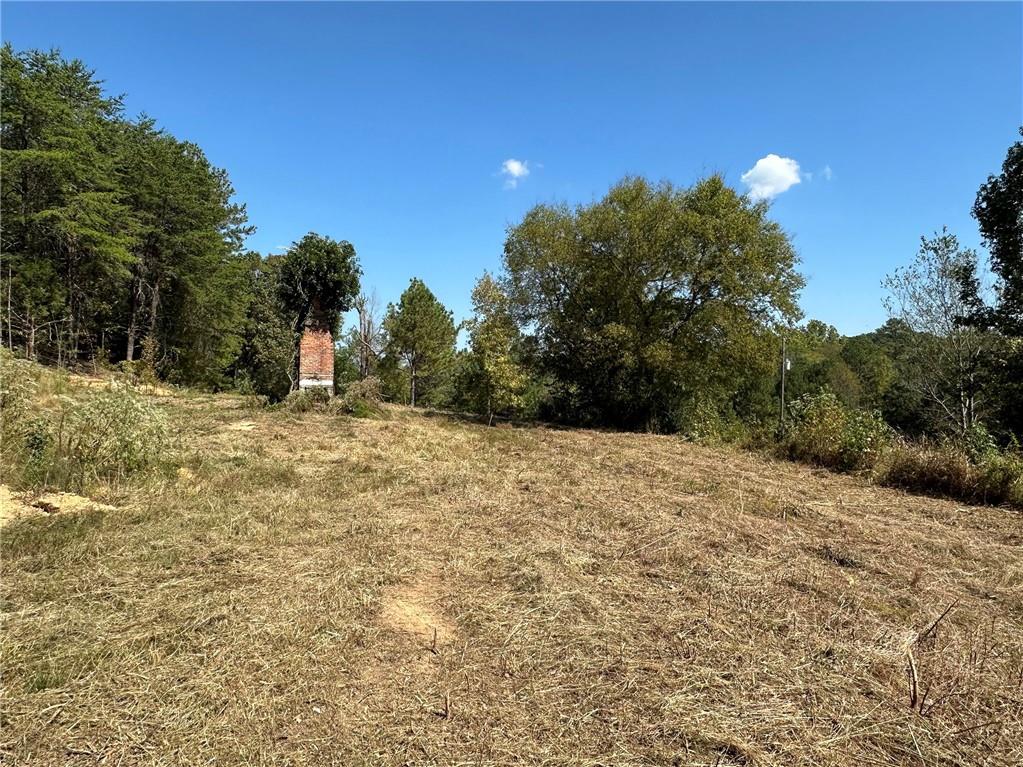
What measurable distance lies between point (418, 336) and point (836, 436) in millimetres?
20959

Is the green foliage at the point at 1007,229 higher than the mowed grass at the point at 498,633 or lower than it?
higher

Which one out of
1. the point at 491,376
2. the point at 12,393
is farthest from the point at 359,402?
the point at 12,393

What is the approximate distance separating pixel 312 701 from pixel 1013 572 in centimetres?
495

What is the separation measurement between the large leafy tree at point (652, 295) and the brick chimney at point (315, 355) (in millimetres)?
8734

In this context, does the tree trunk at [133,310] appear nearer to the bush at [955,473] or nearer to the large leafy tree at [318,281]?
the large leafy tree at [318,281]

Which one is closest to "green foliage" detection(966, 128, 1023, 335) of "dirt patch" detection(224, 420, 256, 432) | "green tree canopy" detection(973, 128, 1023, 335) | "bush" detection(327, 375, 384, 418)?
Result: "green tree canopy" detection(973, 128, 1023, 335)

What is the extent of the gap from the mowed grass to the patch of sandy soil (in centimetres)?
24

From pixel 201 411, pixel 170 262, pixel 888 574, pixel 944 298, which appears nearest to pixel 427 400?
pixel 170 262

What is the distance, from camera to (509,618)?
2959 mm

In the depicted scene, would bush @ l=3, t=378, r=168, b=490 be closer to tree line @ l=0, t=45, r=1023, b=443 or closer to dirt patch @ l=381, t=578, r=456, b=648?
dirt patch @ l=381, t=578, r=456, b=648

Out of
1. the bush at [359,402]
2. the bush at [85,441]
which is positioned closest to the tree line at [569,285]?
the bush at [359,402]

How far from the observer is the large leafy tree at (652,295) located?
1589cm

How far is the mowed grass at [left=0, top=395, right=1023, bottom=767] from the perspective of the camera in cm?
199

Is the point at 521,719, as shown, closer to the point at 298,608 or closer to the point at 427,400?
the point at 298,608
